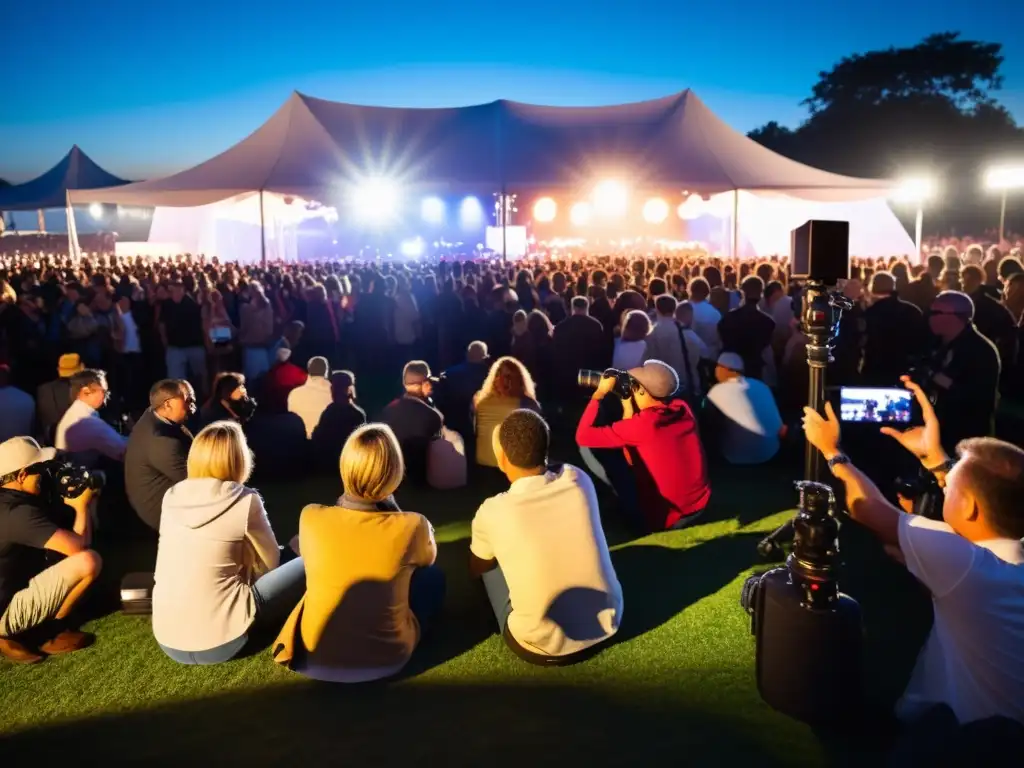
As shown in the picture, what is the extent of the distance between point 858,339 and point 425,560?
6090 mm

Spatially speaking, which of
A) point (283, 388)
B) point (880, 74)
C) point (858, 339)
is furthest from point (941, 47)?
point (283, 388)

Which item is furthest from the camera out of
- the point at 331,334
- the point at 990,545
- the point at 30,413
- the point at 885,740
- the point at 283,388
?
the point at 331,334

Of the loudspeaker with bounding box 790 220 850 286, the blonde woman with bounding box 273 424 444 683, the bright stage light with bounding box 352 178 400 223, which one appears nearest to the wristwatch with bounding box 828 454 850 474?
the loudspeaker with bounding box 790 220 850 286

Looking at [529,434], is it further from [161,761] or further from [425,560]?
[161,761]

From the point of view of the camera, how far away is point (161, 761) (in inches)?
114

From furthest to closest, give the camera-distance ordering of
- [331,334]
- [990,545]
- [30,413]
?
[331,334]
[30,413]
[990,545]

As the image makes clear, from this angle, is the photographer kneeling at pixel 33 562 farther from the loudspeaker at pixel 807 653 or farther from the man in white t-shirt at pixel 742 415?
the man in white t-shirt at pixel 742 415

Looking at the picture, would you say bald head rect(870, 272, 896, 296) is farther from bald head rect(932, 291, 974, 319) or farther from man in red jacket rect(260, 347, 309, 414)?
man in red jacket rect(260, 347, 309, 414)

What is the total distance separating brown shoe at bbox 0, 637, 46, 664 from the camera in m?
3.58

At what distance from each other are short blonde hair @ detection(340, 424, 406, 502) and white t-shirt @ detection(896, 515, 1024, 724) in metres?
1.84

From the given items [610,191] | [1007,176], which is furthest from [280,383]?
[1007,176]

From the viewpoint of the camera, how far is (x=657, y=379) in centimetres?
471

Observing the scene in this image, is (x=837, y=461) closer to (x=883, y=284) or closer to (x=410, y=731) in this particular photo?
(x=410, y=731)

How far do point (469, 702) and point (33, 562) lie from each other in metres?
2.08
